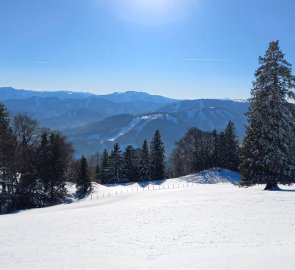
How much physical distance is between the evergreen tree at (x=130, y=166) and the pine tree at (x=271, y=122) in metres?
51.7

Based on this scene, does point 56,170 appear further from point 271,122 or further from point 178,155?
point 178,155

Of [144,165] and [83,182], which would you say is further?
[144,165]

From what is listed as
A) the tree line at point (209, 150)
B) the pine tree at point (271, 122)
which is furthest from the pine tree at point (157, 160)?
the pine tree at point (271, 122)

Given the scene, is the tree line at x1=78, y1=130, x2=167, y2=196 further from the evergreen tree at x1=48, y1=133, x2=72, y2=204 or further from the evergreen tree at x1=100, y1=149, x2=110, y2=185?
the evergreen tree at x1=48, y1=133, x2=72, y2=204

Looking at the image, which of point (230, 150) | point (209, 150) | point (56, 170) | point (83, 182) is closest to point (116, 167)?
point (83, 182)

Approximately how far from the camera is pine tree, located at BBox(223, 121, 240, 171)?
81062 mm

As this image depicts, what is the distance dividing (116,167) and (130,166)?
3.49 m

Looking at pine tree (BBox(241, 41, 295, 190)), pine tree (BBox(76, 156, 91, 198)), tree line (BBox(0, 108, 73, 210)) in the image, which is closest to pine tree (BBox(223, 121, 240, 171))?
pine tree (BBox(76, 156, 91, 198))

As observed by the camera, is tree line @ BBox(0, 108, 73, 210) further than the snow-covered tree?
No

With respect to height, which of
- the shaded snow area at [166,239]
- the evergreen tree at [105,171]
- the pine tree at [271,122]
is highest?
the pine tree at [271,122]

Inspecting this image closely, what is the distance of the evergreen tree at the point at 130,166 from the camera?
82.1 metres

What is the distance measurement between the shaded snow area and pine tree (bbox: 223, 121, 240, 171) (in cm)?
5666

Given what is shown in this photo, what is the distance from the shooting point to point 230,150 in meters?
82.7

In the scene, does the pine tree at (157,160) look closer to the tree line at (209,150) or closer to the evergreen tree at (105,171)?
the tree line at (209,150)
